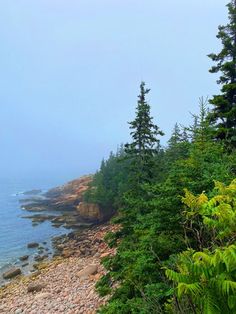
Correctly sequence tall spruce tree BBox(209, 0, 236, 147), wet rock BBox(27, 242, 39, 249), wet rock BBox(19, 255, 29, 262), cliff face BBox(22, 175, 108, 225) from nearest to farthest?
tall spruce tree BBox(209, 0, 236, 147)
wet rock BBox(19, 255, 29, 262)
wet rock BBox(27, 242, 39, 249)
cliff face BBox(22, 175, 108, 225)

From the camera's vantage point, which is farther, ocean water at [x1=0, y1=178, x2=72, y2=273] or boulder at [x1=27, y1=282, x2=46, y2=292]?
ocean water at [x1=0, y1=178, x2=72, y2=273]

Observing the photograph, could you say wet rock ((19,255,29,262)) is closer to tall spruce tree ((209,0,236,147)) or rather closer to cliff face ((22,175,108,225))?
cliff face ((22,175,108,225))

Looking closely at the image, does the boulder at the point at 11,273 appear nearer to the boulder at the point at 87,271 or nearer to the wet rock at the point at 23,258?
the wet rock at the point at 23,258

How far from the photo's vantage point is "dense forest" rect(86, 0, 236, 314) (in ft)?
13.3

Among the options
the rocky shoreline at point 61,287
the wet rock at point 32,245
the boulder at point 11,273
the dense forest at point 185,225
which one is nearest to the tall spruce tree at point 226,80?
the dense forest at point 185,225

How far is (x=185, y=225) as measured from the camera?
1149cm

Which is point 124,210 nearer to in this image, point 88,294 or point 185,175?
point 185,175

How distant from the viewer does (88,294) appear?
22.1 meters

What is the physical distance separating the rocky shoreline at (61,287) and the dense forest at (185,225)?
17.4ft

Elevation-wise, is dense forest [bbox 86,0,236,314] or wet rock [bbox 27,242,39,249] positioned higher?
dense forest [bbox 86,0,236,314]

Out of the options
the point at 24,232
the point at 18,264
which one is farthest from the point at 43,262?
the point at 24,232

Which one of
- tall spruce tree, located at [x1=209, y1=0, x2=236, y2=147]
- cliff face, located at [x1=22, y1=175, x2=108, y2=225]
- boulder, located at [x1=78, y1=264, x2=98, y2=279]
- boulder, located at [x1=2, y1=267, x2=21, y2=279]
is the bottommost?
boulder, located at [x1=2, y1=267, x2=21, y2=279]

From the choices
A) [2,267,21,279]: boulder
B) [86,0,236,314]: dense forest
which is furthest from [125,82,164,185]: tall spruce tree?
[2,267,21,279]: boulder

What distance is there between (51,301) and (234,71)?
19365 millimetres
